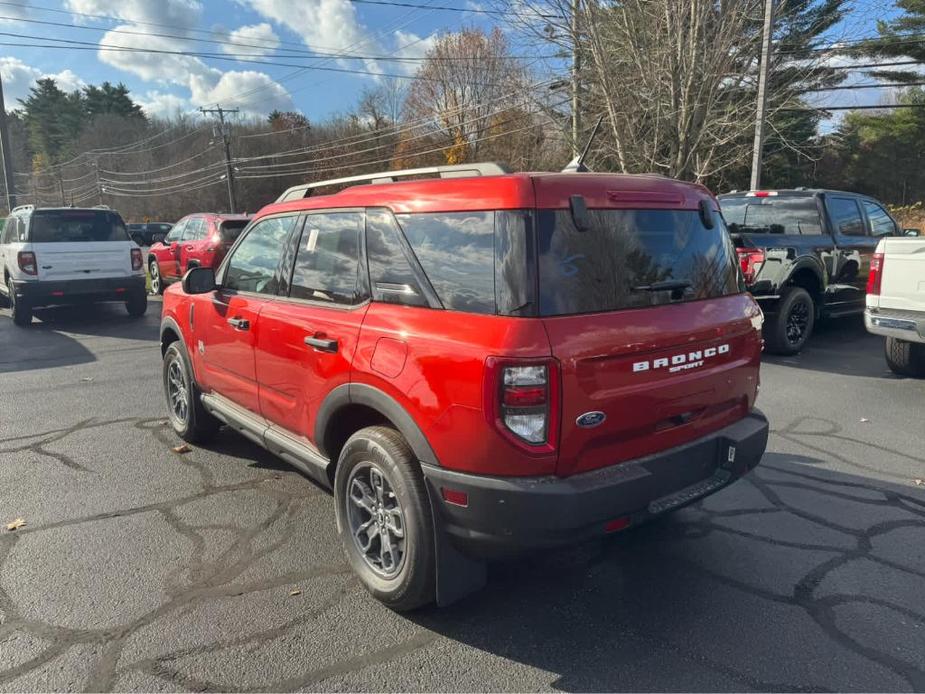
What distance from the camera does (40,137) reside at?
7525 cm

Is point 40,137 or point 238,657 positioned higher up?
point 40,137

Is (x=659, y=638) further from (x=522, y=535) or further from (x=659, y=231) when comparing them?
(x=659, y=231)

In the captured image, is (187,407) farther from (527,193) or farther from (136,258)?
(136,258)

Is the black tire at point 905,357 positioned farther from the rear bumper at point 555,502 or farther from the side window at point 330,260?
the side window at point 330,260

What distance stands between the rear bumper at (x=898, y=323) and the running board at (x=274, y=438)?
5836 mm

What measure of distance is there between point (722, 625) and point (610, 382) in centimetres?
121

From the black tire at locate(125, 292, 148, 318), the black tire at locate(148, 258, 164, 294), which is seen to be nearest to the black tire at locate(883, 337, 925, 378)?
the black tire at locate(125, 292, 148, 318)

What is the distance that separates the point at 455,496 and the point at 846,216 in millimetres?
8436

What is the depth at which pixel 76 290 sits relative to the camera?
34.2 feet

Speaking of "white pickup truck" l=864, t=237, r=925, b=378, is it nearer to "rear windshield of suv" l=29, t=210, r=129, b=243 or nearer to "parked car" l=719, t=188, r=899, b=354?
"parked car" l=719, t=188, r=899, b=354

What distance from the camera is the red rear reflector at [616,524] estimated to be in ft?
8.32

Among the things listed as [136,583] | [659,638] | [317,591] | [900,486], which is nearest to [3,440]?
[136,583]

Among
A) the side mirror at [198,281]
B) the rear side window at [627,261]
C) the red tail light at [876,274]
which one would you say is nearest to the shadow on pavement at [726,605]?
the rear side window at [627,261]

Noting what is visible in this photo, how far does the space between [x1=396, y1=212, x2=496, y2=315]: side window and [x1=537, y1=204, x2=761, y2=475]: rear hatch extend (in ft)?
0.71
